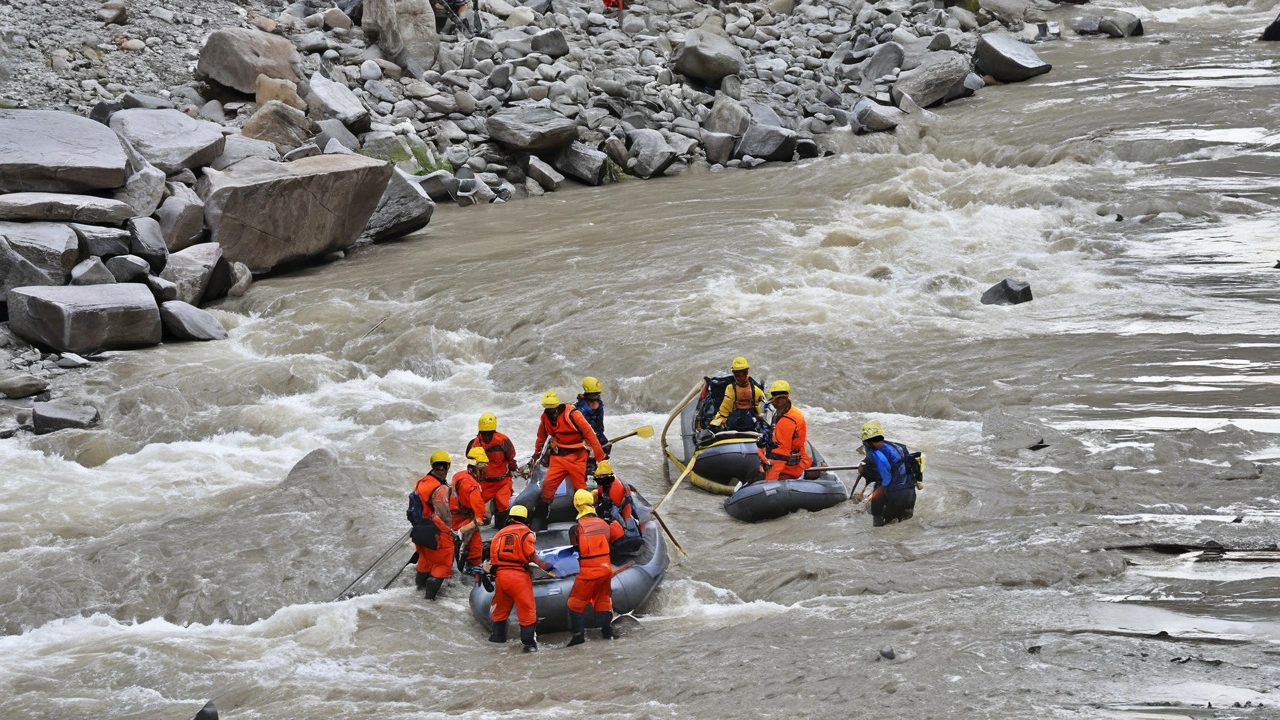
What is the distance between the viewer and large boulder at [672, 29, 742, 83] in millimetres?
26062

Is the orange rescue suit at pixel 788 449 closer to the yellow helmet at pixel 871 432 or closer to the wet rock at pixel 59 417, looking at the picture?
the yellow helmet at pixel 871 432

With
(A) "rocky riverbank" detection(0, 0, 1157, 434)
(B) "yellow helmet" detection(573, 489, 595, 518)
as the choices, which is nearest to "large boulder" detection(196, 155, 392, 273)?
(A) "rocky riverbank" detection(0, 0, 1157, 434)

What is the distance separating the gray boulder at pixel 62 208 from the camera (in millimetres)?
15656

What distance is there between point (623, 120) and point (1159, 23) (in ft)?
54.2

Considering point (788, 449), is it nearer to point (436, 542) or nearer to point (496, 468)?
point (496, 468)

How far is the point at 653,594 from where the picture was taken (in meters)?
9.23

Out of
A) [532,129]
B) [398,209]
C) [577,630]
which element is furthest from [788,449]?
[532,129]

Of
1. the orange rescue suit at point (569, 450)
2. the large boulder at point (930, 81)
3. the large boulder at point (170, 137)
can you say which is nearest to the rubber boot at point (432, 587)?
the orange rescue suit at point (569, 450)

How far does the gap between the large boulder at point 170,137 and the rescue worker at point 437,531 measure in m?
10.5

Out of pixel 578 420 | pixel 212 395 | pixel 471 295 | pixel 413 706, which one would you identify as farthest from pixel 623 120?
pixel 413 706

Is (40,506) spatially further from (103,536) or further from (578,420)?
(578,420)

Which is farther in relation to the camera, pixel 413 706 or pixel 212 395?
pixel 212 395

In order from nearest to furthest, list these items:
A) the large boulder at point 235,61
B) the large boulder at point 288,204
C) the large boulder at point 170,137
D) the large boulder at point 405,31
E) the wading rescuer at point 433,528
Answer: the wading rescuer at point 433,528, the large boulder at point 288,204, the large boulder at point 170,137, the large boulder at point 235,61, the large boulder at point 405,31

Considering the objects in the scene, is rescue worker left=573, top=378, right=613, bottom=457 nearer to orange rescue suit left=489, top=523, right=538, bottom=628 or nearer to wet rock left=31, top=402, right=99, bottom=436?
orange rescue suit left=489, top=523, right=538, bottom=628
